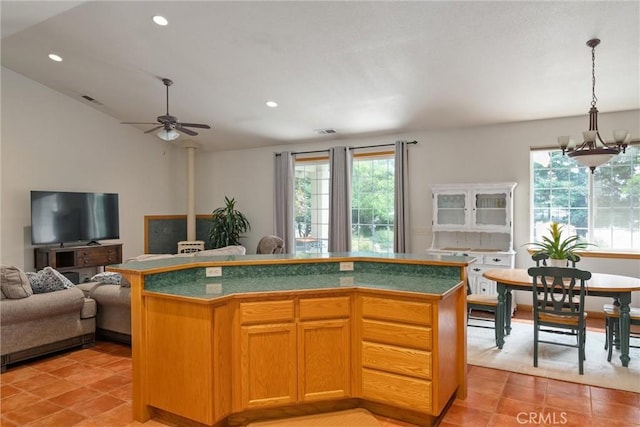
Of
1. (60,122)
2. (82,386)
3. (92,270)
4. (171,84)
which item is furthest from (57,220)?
(82,386)

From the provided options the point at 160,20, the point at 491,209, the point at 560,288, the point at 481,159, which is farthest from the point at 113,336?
the point at 481,159

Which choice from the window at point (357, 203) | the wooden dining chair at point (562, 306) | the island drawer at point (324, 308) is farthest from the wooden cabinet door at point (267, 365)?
the window at point (357, 203)

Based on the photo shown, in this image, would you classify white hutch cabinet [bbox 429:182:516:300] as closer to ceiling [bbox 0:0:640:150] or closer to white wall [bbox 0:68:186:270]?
ceiling [bbox 0:0:640:150]

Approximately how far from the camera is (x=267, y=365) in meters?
2.59

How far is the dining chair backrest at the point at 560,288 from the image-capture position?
3342 mm

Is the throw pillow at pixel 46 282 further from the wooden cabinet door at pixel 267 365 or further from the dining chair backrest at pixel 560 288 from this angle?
the dining chair backrest at pixel 560 288

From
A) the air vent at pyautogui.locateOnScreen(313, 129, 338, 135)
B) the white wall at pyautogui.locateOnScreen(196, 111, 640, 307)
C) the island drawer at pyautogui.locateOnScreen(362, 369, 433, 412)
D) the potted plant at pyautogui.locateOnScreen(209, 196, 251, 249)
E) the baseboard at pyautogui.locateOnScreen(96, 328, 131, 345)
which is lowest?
the baseboard at pyautogui.locateOnScreen(96, 328, 131, 345)

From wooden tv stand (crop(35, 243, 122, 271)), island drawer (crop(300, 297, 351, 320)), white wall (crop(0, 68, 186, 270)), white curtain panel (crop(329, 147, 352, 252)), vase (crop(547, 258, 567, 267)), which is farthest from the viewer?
white curtain panel (crop(329, 147, 352, 252))

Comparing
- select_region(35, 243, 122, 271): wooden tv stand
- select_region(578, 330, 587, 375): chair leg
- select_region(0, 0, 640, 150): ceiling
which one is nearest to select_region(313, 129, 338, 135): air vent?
select_region(0, 0, 640, 150): ceiling

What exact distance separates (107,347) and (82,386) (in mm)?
1013

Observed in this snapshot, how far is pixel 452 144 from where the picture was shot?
5973mm

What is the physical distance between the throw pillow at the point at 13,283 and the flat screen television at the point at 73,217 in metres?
2.73

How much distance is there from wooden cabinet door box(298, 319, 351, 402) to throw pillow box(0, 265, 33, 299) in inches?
107

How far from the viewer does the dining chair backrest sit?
3342 mm
